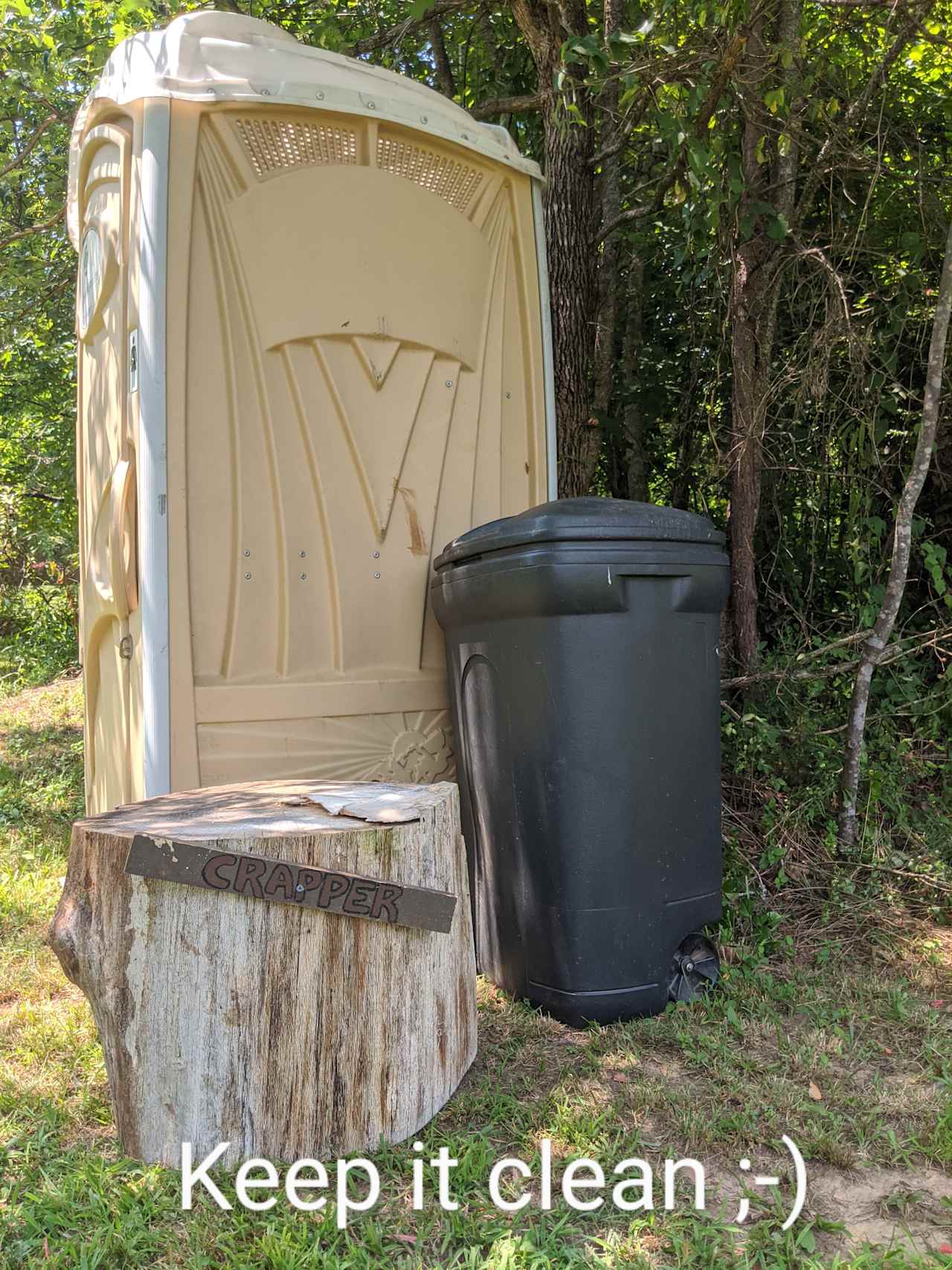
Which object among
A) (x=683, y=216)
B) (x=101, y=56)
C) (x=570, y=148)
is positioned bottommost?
(x=683, y=216)

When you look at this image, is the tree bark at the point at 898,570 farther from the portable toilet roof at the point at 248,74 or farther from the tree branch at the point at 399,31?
the tree branch at the point at 399,31

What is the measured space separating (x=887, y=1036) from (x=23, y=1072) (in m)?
2.29

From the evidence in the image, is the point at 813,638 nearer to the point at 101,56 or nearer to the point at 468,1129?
the point at 468,1129

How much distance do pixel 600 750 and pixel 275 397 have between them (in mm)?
1579

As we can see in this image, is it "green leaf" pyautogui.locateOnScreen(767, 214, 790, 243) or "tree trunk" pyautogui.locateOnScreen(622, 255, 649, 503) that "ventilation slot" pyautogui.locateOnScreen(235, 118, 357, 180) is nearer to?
"green leaf" pyautogui.locateOnScreen(767, 214, 790, 243)

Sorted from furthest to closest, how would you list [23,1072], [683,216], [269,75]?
[683,216], [269,75], [23,1072]

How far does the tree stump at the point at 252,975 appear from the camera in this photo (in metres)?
A: 2.10

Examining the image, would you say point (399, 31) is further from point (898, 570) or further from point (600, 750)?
point (600, 750)

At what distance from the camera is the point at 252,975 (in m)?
2.12

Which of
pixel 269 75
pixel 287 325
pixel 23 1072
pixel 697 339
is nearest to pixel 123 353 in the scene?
pixel 287 325

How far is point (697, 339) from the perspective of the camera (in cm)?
493

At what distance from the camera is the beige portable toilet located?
3.10 m

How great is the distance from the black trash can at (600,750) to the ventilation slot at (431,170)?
1425mm

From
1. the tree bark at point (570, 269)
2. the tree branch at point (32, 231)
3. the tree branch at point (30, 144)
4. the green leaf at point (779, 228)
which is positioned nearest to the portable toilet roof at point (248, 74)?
the tree bark at point (570, 269)
